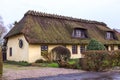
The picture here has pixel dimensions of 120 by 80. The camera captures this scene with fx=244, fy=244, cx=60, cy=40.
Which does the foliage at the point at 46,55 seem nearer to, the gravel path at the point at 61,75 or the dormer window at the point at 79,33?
the dormer window at the point at 79,33

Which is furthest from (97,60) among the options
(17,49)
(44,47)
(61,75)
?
(17,49)

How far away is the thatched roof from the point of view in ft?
103

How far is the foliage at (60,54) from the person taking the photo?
100 feet

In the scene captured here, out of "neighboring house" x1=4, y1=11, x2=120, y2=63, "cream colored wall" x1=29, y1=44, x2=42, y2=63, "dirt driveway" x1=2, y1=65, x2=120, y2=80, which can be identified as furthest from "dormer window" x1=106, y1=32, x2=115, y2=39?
"dirt driveway" x1=2, y1=65, x2=120, y2=80

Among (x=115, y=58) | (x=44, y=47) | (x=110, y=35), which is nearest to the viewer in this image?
(x=115, y=58)

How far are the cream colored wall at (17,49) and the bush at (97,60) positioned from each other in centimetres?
1136

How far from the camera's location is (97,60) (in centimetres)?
2125

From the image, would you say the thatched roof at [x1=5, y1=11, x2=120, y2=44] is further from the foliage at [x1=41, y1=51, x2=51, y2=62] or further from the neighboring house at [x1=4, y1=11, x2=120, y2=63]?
the foliage at [x1=41, y1=51, x2=51, y2=62]

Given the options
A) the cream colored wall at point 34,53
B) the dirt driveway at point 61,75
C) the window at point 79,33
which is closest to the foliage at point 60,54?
the cream colored wall at point 34,53

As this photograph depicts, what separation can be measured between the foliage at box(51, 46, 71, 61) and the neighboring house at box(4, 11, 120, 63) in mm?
1249

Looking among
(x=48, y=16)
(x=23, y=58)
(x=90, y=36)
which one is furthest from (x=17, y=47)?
(x=90, y=36)

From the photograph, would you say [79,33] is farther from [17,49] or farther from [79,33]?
[17,49]

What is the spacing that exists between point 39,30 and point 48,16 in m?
5.31

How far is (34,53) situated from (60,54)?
133 inches
